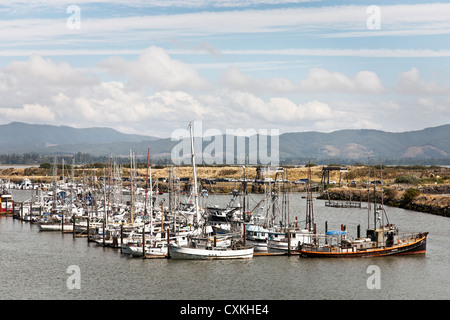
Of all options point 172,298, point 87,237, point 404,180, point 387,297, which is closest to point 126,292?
point 172,298

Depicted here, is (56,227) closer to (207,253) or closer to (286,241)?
(207,253)

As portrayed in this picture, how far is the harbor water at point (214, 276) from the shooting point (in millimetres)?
41938

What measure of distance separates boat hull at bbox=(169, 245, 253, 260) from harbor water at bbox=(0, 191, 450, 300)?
759 mm

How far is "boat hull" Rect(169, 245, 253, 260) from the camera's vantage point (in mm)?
51969

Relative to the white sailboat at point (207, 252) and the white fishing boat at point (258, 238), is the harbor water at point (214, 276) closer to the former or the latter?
Result: the white sailboat at point (207, 252)

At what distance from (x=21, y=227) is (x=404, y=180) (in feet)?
353

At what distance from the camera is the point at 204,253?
5209 centimetres

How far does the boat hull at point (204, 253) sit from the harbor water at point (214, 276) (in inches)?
29.9

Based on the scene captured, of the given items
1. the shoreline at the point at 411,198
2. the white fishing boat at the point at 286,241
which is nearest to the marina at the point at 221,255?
the white fishing boat at the point at 286,241

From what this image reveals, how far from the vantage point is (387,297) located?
41531mm

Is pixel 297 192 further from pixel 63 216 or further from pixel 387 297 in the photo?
pixel 387 297

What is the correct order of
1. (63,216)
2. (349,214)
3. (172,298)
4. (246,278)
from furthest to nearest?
1. (349,214)
2. (63,216)
3. (246,278)
4. (172,298)

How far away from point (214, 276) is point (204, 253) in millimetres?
5301
